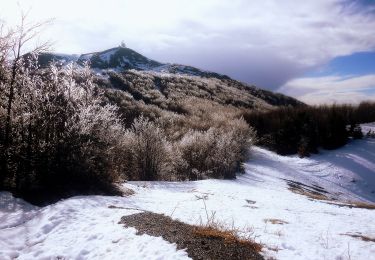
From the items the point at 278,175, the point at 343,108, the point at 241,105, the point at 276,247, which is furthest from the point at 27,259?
the point at 241,105

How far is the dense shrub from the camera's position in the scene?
31891 mm

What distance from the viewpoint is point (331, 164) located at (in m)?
28.3

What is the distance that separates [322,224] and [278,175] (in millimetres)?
13484

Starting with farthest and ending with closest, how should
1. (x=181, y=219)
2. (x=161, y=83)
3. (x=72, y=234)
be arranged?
(x=161, y=83) < (x=181, y=219) < (x=72, y=234)

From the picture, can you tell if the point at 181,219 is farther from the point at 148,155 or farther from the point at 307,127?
the point at 307,127

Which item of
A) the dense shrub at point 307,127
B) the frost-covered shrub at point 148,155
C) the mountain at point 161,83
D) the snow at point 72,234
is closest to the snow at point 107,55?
the mountain at point 161,83

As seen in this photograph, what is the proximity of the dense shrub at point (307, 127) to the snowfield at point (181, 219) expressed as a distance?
13583 millimetres

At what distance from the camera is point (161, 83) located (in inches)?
2325

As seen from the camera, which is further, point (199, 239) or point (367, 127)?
point (367, 127)

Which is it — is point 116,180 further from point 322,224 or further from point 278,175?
point 278,175

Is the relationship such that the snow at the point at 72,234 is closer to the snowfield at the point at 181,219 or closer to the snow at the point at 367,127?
the snowfield at the point at 181,219

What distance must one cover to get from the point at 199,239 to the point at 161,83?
51.6 metres

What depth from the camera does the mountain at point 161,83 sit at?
48.9 metres

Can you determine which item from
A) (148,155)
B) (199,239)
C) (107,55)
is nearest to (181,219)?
(199,239)
